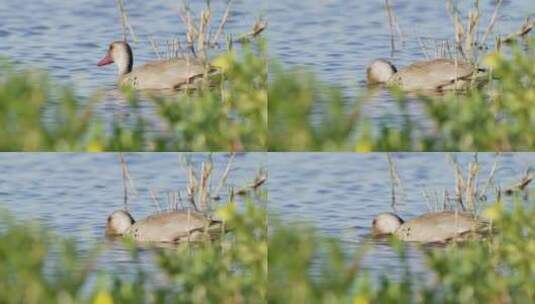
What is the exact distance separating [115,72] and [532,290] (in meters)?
1.75

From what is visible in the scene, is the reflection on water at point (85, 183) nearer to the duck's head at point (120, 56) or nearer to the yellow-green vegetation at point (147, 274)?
the yellow-green vegetation at point (147, 274)

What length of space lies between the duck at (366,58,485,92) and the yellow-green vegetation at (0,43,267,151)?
18.1 inches

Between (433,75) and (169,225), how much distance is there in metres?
1.13

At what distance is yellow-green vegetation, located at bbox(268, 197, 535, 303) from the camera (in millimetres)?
6680

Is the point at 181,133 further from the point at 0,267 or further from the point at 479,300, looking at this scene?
the point at 479,300

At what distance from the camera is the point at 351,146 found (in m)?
6.68

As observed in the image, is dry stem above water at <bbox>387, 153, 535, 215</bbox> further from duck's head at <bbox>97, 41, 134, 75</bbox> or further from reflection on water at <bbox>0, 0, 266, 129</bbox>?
duck's head at <bbox>97, 41, 134, 75</bbox>

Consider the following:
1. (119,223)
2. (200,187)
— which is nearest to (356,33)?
(200,187)

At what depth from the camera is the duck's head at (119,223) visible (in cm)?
664

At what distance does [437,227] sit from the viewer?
265 inches

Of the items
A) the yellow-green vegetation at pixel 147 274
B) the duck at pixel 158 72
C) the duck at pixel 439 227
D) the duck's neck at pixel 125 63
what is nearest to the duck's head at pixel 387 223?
the duck at pixel 439 227

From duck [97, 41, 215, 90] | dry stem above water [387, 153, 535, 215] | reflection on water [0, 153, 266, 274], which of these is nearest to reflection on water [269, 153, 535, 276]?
dry stem above water [387, 153, 535, 215]

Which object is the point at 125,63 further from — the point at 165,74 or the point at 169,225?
the point at 169,225

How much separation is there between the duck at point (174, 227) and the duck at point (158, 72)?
0.49 metres
